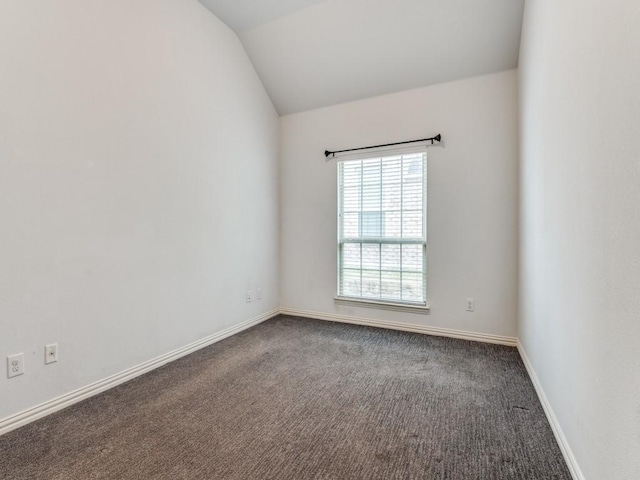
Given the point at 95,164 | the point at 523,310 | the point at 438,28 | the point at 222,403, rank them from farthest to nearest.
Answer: the point at 438,28 → the point at 523,310 → the point at 95,164 → the point at 222,403

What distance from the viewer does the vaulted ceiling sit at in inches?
108

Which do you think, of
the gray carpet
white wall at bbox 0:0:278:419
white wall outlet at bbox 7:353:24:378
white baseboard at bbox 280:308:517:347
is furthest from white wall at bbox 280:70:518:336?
white wall outlet at bbox 7:353:24:378

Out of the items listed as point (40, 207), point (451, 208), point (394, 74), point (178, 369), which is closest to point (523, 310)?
point (451, 208)

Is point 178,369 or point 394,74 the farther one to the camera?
point 394,74

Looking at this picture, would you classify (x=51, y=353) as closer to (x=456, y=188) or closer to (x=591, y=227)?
(x=591, y=227)

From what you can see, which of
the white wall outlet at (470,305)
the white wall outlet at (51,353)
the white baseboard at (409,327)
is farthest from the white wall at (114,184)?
the white wall outlet at (470,305)

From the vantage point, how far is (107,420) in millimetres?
1801

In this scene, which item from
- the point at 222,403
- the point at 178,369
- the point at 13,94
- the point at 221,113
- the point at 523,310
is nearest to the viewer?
the point at 13,94

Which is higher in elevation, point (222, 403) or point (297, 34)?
point (297, 34)

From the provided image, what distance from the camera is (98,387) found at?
211 cm

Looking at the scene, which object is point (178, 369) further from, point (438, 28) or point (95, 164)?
point (438, 28)

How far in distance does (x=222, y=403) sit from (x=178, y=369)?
0.70 m

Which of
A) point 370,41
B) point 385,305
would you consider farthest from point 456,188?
point 370,41

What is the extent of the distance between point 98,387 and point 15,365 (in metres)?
0.51
